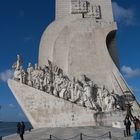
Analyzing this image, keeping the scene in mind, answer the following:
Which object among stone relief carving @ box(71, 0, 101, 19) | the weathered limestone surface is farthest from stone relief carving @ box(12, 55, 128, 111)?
stone relief carving @ box(71, 0, 101, 19)

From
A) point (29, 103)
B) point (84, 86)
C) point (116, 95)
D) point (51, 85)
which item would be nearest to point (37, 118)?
point (29, 103)

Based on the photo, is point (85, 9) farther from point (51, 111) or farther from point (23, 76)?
point (51, 111)

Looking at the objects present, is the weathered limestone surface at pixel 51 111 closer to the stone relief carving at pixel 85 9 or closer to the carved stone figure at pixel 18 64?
the carved stone figure at pixel 18 64

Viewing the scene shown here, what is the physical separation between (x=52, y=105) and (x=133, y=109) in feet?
15.2

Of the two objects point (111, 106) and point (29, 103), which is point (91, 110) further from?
point (29, 103)

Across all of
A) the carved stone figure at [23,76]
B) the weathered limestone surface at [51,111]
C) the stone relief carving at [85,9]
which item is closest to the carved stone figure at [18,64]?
the carved stone figure at [23,76]

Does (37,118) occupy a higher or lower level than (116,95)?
lower

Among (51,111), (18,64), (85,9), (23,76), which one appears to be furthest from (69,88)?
(85,9)

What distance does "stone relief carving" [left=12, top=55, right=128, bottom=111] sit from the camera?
52.0 ft

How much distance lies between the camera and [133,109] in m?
16.5

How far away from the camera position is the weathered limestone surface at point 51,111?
1523 cm

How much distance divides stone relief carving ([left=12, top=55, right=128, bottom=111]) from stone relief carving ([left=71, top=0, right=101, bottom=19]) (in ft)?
17.6

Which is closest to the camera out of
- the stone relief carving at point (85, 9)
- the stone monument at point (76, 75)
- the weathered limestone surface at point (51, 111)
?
the weathered limestone surface at point (51, 111)

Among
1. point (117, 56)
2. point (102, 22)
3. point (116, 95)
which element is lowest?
point (116, 95)
